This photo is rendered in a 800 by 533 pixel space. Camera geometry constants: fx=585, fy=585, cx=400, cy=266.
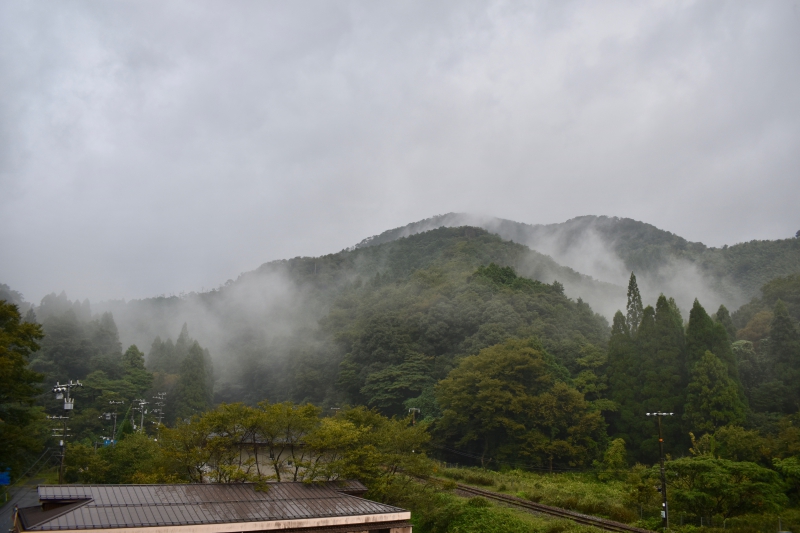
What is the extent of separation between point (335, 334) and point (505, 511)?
43.4m

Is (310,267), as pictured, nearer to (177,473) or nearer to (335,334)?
(335,334)

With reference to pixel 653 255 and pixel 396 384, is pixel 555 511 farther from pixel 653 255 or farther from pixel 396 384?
pixel 653 255

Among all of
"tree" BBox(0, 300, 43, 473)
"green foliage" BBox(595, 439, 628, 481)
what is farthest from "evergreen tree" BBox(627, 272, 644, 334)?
"tree" BBox(0, 300, 43, 473)

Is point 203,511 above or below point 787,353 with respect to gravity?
below

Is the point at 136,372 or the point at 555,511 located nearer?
the point at 555,511

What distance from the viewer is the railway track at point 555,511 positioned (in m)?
21.3

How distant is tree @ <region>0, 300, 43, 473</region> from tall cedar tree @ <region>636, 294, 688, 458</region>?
32952 millimetres

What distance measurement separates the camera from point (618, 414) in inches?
1572

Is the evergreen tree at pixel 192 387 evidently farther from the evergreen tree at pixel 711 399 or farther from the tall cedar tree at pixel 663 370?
the evergreen tree at pixel 711 399

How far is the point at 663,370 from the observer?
38344 mm

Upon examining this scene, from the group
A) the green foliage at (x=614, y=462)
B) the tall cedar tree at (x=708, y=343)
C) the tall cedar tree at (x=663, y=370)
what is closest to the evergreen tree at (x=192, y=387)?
the green foliage at (x=614, y=462)

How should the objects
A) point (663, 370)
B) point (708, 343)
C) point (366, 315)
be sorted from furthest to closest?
point (366, 315)
point (663, 370)
point (708, 343)

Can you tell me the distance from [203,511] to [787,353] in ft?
122

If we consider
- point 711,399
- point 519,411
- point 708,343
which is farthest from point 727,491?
point 708,343
